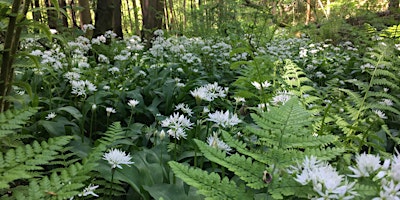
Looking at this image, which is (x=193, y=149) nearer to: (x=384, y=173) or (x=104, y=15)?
(x=384, y=173)

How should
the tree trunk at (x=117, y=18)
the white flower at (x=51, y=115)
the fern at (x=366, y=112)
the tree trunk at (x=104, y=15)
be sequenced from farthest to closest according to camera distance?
the tree trunk at (x=117, y=18), the tree trunk at (x=104, y=15), the white flower at (x=51, y=115), the fern at (x=366, y=112)

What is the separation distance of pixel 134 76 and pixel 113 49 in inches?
66.8

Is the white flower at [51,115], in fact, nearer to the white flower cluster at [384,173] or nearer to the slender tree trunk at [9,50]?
the slender tree trunk at [9,50]

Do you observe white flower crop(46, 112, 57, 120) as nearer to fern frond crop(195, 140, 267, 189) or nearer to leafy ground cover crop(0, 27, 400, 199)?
leafy ground cover crop(0, 27, 400, 199)

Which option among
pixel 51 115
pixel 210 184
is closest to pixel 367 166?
pixel 210 184

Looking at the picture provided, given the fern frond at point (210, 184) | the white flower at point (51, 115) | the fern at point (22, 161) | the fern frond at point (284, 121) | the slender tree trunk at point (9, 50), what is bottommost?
the white flower at point (51, 115)

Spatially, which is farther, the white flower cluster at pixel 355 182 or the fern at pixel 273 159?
the fern at pixel 273 159

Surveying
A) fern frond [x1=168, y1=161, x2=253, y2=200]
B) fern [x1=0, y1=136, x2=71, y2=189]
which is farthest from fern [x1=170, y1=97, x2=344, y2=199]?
fern [x1=0, y1=136, x2=71, y2=189]

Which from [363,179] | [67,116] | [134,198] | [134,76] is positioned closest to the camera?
[363,179]

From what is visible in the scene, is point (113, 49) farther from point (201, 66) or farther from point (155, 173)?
point (155, 173)

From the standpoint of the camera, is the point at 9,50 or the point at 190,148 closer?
the point at 9,50

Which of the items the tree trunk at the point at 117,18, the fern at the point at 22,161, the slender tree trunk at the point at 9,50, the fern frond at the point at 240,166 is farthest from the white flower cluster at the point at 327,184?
the tree trunk at the point at 117,18

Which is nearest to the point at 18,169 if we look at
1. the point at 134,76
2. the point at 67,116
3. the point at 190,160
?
Result: the point at 190,160

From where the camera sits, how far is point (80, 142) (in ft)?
5.89
